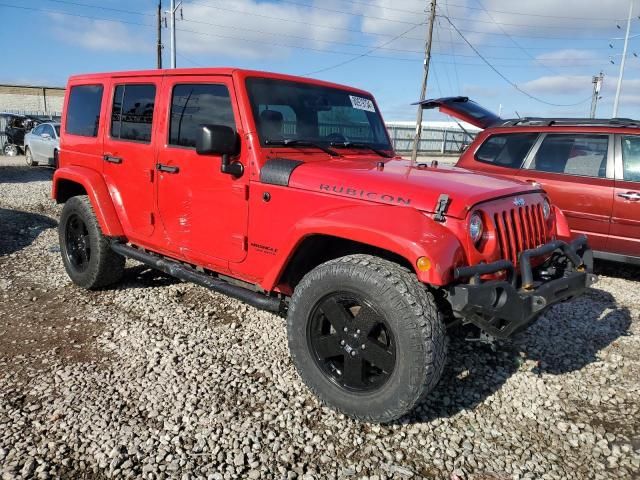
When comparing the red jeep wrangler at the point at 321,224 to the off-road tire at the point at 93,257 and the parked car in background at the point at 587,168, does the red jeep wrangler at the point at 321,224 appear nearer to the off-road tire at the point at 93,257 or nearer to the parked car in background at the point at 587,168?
the off-road tire at the point at 93,257

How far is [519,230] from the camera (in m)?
2.96

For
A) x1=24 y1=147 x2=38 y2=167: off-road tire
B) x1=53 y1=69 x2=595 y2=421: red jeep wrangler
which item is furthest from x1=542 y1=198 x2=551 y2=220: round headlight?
x1=24 y1=147 x2=38 y2=167: off-road tire

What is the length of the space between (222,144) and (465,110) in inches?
212

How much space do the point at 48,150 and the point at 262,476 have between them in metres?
14.7

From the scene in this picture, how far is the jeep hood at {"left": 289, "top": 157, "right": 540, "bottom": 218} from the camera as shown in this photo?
2.71 meters

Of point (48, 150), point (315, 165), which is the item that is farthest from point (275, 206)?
A: point (48, 150)

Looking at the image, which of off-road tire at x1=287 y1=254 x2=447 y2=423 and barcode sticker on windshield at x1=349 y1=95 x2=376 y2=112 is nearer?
off-road tire at x1=287 y1=254 x2=447 y2=423

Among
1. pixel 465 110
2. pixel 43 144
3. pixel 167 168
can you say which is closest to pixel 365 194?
pixel 167 168

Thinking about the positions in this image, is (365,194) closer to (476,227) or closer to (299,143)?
(476,227)

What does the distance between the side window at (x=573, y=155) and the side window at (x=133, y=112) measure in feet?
15.0

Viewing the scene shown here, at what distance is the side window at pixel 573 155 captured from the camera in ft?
19.1

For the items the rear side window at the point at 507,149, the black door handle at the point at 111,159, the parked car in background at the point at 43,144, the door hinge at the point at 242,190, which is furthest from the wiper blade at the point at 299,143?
the parked car in background at the point at 43,144

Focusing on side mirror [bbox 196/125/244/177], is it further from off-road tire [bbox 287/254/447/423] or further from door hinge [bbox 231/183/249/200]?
off-road tire [bbox 287/254/447/423]

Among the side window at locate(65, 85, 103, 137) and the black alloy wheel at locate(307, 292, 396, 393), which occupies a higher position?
the side window at locate(65, 85, 103, 137)
